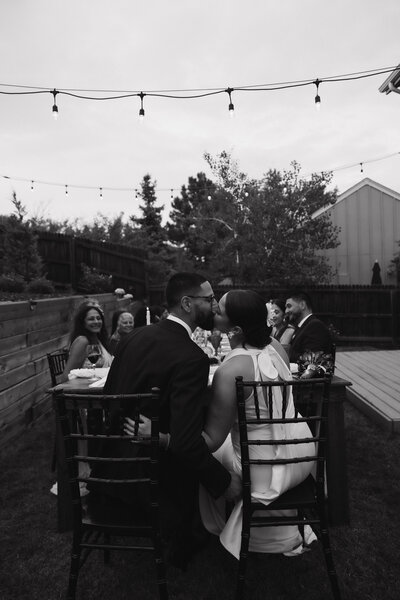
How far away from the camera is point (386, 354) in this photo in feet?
32.8

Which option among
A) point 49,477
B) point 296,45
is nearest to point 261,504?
point 49,477

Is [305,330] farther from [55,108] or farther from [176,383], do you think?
[55,108]

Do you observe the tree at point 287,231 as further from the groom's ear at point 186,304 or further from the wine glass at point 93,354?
the groom's ear at point 186,304

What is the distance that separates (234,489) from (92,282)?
10.2m

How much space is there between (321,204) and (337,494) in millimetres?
13796

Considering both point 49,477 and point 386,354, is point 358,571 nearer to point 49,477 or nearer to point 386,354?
point 49,477

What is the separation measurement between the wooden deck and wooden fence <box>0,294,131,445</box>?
149 inches

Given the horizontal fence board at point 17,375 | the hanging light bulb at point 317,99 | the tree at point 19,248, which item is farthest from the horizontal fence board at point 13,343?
the hanging light bulb at point 317,99

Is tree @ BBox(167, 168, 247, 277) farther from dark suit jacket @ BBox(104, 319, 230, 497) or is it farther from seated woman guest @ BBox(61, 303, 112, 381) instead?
dark suit jacket @ BBox(104, 319, 230, 497)

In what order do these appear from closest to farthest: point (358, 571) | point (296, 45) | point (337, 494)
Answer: point (358, 571) < point (337, 494) < point (296, 45)

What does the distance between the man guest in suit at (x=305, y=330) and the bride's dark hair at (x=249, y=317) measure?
164 cm

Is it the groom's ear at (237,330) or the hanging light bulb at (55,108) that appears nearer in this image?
the groom's ear at (237,330)

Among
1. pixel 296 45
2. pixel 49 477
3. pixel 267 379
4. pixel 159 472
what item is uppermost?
pixel 296 45

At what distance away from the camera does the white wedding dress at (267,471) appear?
2234mm
